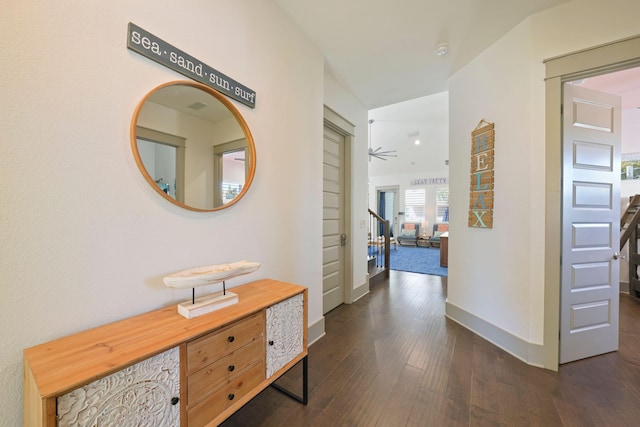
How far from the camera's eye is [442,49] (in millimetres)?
2375

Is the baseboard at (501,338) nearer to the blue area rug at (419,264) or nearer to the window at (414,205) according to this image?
the blue area rug at (419,264)

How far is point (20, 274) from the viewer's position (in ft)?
2.79

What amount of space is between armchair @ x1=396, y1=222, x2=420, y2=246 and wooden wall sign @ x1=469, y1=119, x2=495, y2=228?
7055 mm

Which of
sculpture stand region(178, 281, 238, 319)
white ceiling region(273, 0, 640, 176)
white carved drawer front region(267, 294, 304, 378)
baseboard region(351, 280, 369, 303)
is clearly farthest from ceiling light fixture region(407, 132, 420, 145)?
sculpture stand region(178, 281, 238, 319)

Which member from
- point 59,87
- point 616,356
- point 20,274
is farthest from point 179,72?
point 616,356

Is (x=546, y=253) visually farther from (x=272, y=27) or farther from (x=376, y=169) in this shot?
(x=376, y=169)

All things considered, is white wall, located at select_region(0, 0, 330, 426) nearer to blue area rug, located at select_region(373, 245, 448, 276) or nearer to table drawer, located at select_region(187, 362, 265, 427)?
table drawer, located at select_region(187, 362, 265, 427)

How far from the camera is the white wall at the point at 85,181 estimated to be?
33.0 inches

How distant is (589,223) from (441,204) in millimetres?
7671

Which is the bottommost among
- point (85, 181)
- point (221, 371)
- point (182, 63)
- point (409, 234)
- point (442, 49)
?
point (409, 234)

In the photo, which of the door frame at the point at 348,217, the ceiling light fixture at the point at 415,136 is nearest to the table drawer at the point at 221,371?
the door frame at the point at 348,217

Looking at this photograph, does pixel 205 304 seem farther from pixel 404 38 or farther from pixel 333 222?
pixel 404 38

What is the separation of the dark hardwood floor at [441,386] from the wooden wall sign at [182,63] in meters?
2.04

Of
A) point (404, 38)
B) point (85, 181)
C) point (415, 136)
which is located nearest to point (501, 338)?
point (404, 38)
